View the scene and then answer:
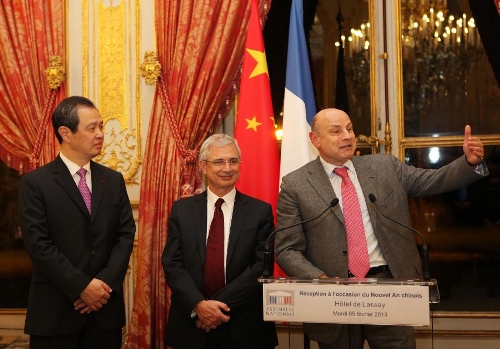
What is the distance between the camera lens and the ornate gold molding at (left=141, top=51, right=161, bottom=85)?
4219 mm

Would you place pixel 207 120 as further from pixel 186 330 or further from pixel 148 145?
pixel 186 330

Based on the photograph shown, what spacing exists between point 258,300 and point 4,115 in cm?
246

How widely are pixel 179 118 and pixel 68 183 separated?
4.31 ft

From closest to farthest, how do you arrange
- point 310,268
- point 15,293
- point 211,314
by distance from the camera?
point 310,268 < point 211,314 < point 15,293

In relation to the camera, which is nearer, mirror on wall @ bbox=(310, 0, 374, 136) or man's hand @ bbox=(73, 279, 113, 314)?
man's hand @ bbox=(73, 279, 113, 314)

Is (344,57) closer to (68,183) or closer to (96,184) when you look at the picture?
(96,184)

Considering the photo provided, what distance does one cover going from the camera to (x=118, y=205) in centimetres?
318

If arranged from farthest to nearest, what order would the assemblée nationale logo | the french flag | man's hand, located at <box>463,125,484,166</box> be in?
the french flag
man's hand, located at <box>463,125,484,166</box>
the assemblée nationale logo

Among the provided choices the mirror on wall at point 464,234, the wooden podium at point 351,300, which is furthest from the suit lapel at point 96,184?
the mirror on wall at point 464,234

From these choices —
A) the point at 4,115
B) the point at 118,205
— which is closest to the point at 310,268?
the point at 118,205

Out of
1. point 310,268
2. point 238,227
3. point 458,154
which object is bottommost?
point 310,268

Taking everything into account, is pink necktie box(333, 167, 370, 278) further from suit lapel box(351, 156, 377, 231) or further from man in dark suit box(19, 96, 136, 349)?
man in dark suit box(19, 96, 136, 349)

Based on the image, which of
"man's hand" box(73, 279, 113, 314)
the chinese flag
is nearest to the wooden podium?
"man's hand" box(73, 279, 113, 314)

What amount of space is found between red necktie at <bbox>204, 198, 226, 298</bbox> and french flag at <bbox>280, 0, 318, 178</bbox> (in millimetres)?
892
